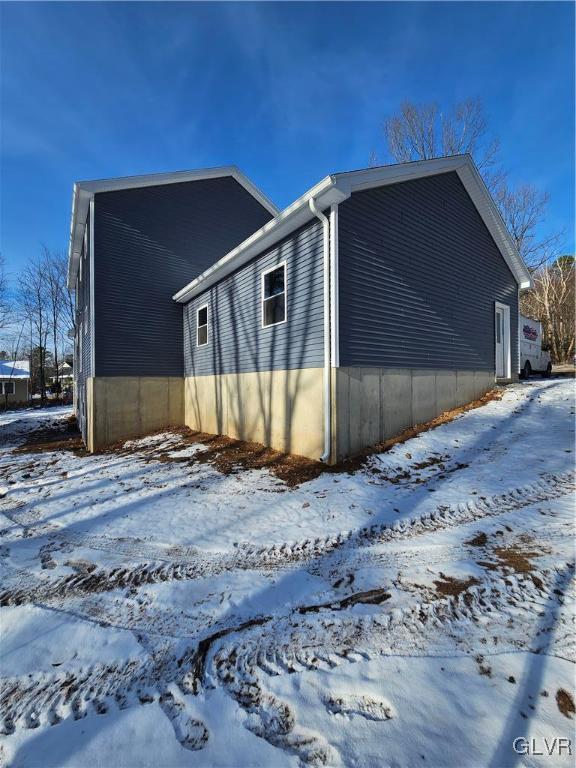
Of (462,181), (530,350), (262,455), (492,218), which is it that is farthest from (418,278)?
(530,350)

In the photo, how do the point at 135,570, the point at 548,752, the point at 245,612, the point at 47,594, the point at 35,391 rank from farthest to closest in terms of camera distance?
the point at 35,391, the point at 135,570, the point at 47,594, the point at 245,612, the point at 548,752

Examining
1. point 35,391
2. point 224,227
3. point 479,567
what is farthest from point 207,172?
point 35,391

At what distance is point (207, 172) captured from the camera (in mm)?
12453

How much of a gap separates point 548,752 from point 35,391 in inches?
1916

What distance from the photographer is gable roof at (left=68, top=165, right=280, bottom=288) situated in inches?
395

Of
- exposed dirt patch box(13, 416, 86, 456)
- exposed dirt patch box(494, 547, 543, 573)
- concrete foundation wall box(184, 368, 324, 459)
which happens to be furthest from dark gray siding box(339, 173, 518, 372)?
exposed dirt patch box(13, 416, 86, 456)

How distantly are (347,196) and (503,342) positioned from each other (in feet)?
25.3

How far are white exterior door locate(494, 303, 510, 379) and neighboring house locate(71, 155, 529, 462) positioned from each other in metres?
0.04

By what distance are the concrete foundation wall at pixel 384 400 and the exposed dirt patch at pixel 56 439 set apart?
282 inches

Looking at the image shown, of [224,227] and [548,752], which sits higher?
[224,227]

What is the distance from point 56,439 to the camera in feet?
40.8

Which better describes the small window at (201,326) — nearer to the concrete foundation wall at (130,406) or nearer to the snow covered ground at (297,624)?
the concrete foundation wall at (130,406)

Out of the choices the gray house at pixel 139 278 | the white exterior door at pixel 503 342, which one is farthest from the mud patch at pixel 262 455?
the white exterior door at pixel 503 342

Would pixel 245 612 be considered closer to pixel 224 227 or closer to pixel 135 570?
pixel 135 570
